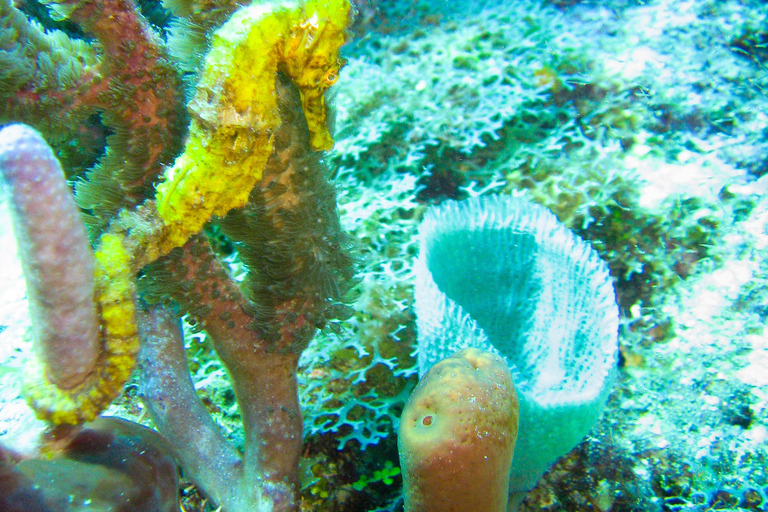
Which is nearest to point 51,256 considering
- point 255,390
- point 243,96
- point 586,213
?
point 243,96

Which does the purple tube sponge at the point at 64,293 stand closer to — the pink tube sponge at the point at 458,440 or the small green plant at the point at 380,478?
the pink tube sponge at the point at 458,440

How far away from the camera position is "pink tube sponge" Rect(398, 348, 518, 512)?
1.56 m

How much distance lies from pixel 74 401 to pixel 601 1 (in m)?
5.83

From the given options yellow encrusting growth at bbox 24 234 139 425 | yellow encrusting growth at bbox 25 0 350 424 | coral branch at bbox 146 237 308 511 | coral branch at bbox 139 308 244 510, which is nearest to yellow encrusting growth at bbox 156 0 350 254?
yellow encrusting growth at bbox 25 0 350 424

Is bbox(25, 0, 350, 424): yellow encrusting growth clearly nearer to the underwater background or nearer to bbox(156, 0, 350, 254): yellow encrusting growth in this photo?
bbox(156, 0, 350, 254): yellow encrusting growth

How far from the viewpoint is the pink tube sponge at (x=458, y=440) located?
5.10ft

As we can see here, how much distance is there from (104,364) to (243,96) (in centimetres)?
91

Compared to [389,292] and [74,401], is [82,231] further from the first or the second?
[389,292]

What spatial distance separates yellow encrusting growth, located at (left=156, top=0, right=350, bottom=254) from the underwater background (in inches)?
8.7

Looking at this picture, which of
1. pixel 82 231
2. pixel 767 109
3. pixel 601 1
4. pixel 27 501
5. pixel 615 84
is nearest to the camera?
pixel 82 231

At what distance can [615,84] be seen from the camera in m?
3.82

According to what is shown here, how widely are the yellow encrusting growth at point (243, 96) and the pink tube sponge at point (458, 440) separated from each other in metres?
1.05

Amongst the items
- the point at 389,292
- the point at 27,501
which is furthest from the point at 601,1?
the point at 27,501

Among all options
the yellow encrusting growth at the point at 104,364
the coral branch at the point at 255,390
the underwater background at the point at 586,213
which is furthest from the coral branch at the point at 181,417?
the yellow encrusting growth at the point at 104,364
